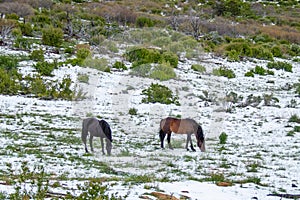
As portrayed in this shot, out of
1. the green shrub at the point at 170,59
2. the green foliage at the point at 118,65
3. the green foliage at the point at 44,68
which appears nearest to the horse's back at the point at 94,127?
the green foliage at the point at 44,68

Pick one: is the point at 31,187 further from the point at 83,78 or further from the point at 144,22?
the point at 144,22

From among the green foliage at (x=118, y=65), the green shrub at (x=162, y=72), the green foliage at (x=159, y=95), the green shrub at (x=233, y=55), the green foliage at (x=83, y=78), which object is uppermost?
the green shrub at (x=233, y=55)

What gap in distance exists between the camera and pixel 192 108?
15.8 m

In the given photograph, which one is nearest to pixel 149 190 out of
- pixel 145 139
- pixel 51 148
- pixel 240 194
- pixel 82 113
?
pixel 240 194

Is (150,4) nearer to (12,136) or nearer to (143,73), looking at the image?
(143,73)

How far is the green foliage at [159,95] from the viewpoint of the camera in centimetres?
1600

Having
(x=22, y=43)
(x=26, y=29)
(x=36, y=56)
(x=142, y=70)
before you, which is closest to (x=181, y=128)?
(x=142, y=70)

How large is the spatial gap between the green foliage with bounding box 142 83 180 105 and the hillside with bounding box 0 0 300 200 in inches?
2.1

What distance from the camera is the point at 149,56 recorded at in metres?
22.2

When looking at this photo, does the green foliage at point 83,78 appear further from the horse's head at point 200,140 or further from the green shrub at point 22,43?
the horse's head at point 200,140

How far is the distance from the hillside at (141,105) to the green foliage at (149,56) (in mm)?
111

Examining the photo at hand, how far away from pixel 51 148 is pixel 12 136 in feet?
4.54

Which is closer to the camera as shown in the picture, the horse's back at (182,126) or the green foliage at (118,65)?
the horse's back at (182,126)

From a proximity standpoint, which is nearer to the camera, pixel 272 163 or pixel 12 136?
pixel 272 163
